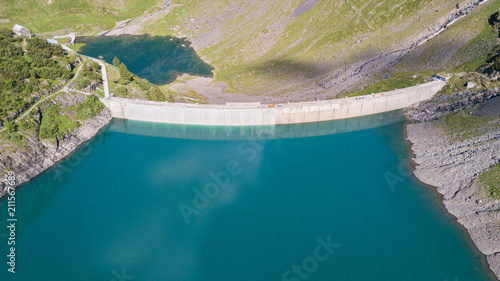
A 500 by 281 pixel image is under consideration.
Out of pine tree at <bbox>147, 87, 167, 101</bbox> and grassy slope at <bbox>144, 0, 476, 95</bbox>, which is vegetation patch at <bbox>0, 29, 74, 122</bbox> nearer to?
pine tree at <bbox>147, 87, 167, 101</bbox>

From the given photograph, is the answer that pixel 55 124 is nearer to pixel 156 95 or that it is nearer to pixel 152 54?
pixel 156 95

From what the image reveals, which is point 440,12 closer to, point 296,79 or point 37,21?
point 296,79

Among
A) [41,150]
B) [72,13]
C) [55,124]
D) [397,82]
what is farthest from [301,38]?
[72,13]

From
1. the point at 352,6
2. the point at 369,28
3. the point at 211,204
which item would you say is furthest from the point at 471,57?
the point at 211,204

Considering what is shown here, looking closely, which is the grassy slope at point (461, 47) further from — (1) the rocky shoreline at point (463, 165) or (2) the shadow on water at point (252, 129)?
(2) the shadow on water at point (252, 129)

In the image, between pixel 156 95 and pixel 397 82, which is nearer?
pixel 156 95

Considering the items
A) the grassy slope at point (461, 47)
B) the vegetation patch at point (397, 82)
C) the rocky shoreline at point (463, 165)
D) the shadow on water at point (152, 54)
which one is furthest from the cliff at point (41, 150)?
the grassy slope at point (461, 47)
